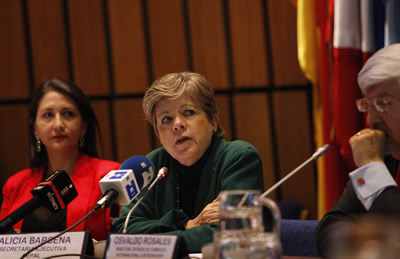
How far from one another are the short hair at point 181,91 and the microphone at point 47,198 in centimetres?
60

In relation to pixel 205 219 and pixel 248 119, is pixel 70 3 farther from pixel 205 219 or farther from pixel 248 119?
pixel 205 219

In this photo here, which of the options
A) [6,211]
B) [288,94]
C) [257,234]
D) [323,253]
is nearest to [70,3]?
[288,94]

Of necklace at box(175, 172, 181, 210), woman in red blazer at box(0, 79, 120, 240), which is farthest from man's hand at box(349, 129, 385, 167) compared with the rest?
woman in red blazer at box(0, 79, 120, 240)

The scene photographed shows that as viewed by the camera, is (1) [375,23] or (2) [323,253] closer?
(2) [323,253]

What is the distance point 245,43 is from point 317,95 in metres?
1.30

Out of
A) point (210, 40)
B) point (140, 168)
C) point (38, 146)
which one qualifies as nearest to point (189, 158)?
point (140, 168)

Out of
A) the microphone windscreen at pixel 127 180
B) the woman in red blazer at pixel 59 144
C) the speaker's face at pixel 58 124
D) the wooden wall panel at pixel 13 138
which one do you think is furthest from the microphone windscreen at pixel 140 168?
the wooden wall panel at pixel 13 138

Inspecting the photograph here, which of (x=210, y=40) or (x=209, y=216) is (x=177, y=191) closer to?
(x=209, y=216)

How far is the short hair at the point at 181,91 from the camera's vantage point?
252 centimetres

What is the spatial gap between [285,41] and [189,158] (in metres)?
2.34

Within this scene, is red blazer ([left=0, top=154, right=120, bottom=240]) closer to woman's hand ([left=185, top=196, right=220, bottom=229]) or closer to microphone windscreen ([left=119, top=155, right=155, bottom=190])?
woman's hand ([left=185, top=196, right=220, bottom=229])

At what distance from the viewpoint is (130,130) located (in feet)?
16.3

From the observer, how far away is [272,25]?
4.63 metres

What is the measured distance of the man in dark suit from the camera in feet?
6.41
